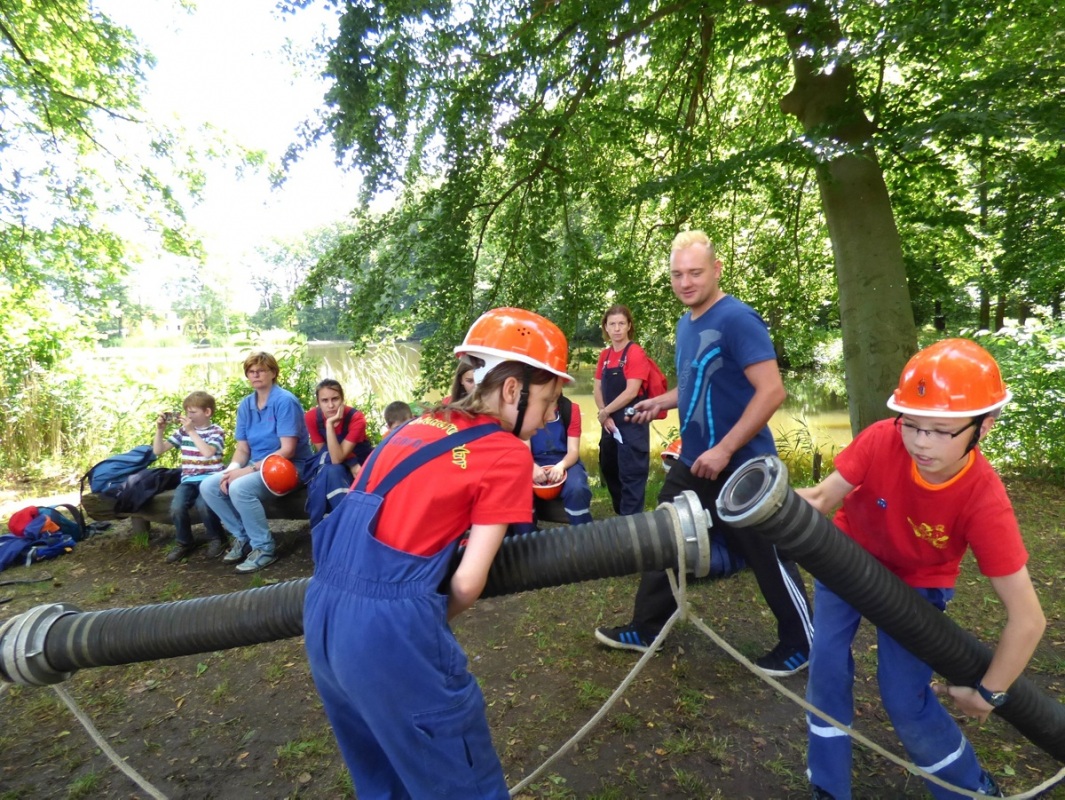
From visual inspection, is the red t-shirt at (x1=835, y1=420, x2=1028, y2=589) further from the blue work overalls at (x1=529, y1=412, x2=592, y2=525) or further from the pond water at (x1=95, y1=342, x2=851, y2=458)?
the pond water at (x1=95, y1=342, x2=851, y2=458)

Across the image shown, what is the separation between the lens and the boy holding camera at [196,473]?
565 cm

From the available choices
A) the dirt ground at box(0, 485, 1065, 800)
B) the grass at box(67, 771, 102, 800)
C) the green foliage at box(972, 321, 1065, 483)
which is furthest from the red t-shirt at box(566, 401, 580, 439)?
the green foliage at box(972, 321, 1065, 483)

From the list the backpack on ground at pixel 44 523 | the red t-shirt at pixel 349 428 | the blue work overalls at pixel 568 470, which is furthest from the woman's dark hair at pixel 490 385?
the backpack on ground at pixel 44 523

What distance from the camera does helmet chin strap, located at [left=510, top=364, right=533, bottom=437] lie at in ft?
5.99

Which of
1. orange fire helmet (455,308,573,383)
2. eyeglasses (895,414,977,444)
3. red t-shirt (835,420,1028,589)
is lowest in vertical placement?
red t-shirt (835,420,1028,589)

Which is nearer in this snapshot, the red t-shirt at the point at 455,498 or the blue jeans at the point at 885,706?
the red t-shirt at the point at 455,498

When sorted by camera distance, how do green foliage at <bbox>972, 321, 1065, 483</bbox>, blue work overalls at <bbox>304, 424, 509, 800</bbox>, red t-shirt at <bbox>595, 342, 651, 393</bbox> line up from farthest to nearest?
green foliage at <bbox>972, 321, 1065, 483</bbox>, red t-shirt at <bbox>595, 342, 651, 393</bbox>, blue work overalls at <bbox>304, 424, 509, 800</bbox>

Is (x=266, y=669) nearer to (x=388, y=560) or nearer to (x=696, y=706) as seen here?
(x=696, y=706)

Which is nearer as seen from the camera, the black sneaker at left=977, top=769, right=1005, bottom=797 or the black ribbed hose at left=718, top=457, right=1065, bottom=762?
the black ribbed hose at left=718, top=457, right=1065, bottom=762

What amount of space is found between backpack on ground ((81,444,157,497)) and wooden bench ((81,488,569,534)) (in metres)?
0.09

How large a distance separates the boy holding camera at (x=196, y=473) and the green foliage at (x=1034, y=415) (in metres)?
8.54

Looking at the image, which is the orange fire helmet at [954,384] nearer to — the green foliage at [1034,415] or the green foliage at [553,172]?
the green foliage at [553,172]

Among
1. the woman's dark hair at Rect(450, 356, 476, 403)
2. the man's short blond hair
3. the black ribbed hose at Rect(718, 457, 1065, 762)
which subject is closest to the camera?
the black ribbed hose at Rect(718, 457, 1065, 762)

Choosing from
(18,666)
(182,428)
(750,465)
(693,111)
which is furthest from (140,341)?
(750,465)
